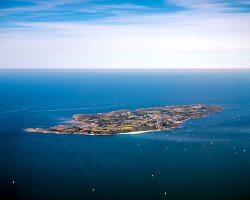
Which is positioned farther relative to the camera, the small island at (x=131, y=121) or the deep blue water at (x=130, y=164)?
the small island at (x=131, y=121)

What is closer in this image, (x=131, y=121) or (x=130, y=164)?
(x=130, y=164)

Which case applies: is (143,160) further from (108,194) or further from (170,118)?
(170,118)

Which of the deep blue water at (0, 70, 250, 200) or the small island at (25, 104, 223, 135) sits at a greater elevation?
the small island at (25, 104, 223, 135)

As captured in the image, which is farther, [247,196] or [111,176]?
[111,176]

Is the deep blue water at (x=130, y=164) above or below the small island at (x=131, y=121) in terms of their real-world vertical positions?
below

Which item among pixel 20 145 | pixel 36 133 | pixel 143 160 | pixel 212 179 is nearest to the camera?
pixel 212 179

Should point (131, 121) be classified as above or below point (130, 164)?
above

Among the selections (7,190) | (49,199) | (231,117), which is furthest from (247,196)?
(231,117)

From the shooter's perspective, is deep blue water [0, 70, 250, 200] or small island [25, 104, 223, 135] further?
small island [25, 104, 223, 135]
